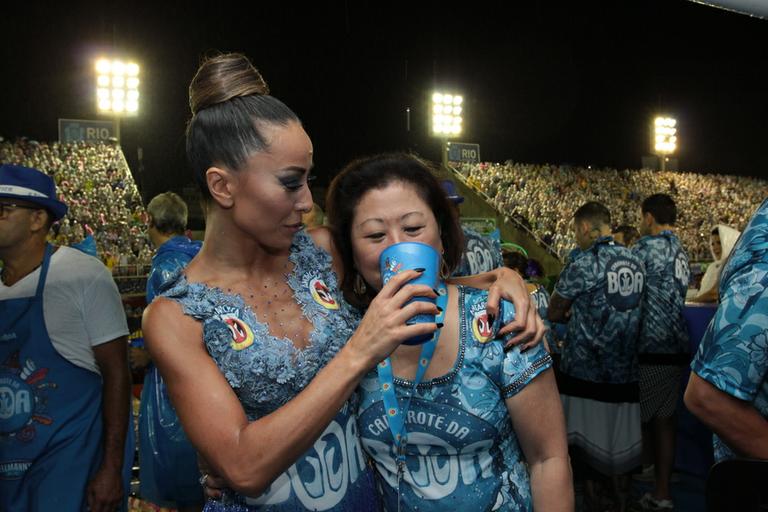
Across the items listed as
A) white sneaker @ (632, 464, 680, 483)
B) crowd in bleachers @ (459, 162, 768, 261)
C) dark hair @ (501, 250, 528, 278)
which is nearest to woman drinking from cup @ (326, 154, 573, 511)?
white sneaker @ (632, 464, 680, 483)

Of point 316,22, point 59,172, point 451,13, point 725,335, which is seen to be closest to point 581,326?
point 725,335

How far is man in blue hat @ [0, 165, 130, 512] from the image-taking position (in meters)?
2.16

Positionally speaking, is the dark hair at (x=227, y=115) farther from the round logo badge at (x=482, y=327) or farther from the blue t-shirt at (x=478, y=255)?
the blue t-shirt at (x=478, y=255)

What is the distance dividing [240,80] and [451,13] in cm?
1182

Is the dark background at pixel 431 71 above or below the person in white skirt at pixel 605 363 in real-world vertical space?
above

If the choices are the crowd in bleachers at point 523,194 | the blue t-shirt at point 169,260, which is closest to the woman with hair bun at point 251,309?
the blue t-shirt at point 169,260

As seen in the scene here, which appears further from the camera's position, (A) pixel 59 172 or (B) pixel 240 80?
(A) pixel 59 172

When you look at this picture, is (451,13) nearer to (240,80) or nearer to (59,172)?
(59,172)

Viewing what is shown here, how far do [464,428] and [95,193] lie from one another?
8440mm

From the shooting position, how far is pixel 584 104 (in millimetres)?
14125

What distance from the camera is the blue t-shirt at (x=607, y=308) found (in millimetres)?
4168

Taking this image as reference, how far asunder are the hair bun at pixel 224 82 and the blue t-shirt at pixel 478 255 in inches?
75.7

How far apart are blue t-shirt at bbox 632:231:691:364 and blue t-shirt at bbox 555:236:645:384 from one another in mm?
233

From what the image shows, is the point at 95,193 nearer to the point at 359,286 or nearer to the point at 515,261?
the point at 515,261
